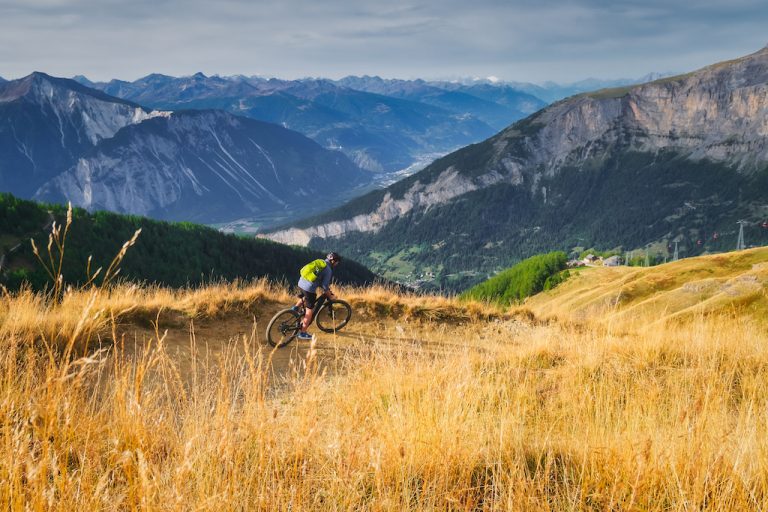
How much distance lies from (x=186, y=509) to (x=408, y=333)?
1355cm

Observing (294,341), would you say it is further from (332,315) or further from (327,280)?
(327,280)

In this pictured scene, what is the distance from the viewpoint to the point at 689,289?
65.1 meters

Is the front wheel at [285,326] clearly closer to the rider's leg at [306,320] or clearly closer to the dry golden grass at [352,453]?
the rider's leg at [306,320]

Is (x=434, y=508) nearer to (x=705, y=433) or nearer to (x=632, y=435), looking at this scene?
(x=632, y=435)

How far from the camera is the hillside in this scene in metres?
65.8

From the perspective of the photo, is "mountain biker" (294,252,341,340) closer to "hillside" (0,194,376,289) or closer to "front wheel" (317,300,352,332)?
"front wheel" (317,300,352,332)

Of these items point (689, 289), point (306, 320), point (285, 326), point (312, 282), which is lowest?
point (689, 289)

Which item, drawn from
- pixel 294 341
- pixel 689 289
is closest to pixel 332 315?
pixel 294 341

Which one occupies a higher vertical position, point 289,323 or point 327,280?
point 327,280

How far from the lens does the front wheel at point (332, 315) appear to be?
1538 cm

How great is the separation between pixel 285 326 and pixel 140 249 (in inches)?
3495

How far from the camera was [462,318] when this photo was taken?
60.7ft

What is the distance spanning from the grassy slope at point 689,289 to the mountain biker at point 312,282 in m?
10.5

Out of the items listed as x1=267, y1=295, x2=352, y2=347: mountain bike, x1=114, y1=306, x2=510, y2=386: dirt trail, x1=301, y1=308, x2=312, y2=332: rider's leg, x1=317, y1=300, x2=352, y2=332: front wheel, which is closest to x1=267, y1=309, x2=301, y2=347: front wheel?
x1=267, y1=295, x2=352, y2=347: mountain bike
